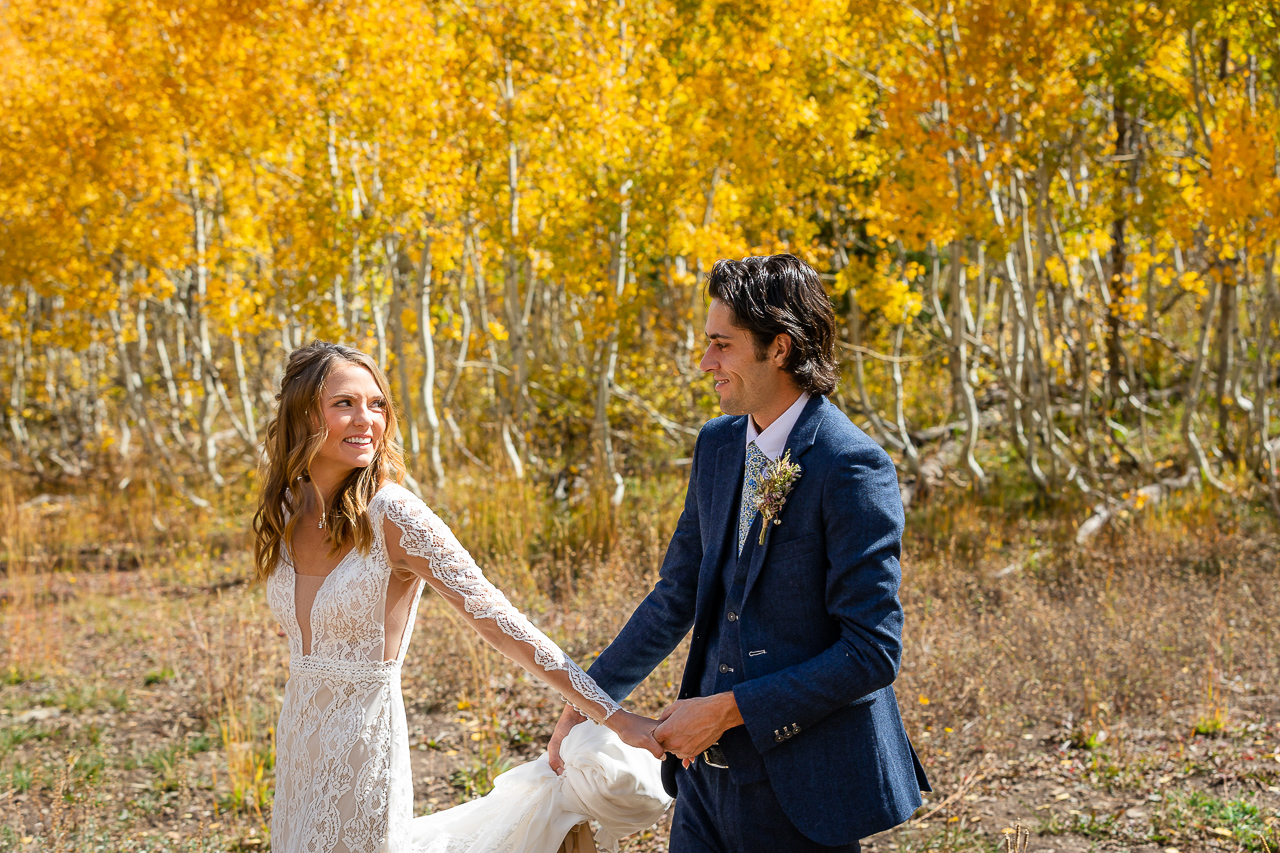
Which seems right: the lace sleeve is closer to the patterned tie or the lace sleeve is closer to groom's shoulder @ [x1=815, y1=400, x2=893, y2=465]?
the patterned tie

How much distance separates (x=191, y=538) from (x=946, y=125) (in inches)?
309

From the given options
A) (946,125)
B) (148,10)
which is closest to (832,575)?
(946,125)

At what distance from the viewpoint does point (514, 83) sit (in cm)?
898

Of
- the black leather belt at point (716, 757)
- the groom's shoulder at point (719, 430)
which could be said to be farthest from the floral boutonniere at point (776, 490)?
the black leather belt at point (716, 757)

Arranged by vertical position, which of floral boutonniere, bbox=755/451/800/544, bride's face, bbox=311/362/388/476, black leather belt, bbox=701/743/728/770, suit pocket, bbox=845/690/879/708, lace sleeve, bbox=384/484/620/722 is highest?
bride's face, bbox=311/362/388/476

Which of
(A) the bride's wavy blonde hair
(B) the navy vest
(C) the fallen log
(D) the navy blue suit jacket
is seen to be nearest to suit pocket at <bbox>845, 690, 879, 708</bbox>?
(D) the navy blue suit jacket

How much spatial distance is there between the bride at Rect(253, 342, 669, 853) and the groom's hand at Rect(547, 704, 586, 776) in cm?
3

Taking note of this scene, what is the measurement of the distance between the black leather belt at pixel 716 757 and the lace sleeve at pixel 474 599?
0.27 meters

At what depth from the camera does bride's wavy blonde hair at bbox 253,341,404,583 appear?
7.43 ft

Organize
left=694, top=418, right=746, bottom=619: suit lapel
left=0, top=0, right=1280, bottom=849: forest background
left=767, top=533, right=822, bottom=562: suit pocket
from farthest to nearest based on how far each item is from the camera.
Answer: left=0, top=0, right=1280, bottom=849: forest background, left=694, top=418, right=746, bottom=619: suit lapel, left=767, top=533, right=822, bottom=562: suit pocket

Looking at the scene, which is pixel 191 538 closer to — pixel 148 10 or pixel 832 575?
pixel 148 10

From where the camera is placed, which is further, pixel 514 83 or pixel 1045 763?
pixel 514 83

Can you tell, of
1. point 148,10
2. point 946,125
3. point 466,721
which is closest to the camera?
point 466,721

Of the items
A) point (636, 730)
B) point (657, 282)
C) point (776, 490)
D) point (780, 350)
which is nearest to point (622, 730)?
point (636, 730)
